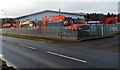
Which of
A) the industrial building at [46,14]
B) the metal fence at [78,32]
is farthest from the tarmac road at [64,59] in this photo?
the industrial building at [46,14]

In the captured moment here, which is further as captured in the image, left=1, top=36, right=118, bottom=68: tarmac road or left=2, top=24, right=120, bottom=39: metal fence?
left=2, top=24, right=120, bottom=39: metal fence

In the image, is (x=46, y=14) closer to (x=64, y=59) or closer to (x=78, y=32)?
(x=78, y=32)

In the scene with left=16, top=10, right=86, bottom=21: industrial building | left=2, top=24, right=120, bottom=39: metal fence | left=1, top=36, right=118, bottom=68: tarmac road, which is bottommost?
left=1, top=36, right=118, bottom=68: tarmac road

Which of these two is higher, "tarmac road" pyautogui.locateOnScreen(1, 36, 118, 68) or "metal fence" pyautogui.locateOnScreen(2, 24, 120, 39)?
"metal fence" pyautogui.locateOnScreen(2, 24, 120, 39)

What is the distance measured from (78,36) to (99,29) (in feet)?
18.0

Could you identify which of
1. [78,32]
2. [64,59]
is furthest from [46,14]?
[64,59]

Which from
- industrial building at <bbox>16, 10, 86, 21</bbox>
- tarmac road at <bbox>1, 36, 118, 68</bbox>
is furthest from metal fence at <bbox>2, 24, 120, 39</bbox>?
industrial building at <bbox>16, 10, 86, 21</bbox>

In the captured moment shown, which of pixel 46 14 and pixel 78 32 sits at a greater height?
pixel 46 14

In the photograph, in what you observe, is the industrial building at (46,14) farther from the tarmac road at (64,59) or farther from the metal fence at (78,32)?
the tarmac road at (64,59)

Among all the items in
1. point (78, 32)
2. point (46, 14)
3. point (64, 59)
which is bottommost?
point (64, 59)

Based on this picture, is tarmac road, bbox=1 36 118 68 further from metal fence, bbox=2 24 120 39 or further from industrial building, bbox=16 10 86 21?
industrial building, bbox=16 10 86 21

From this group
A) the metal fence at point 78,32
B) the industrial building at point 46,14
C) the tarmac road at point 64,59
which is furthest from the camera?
the industrial building at point 46,14

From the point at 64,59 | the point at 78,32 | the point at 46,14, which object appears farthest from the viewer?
the point at 46,14

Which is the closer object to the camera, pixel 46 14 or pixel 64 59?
pixel 64 59
